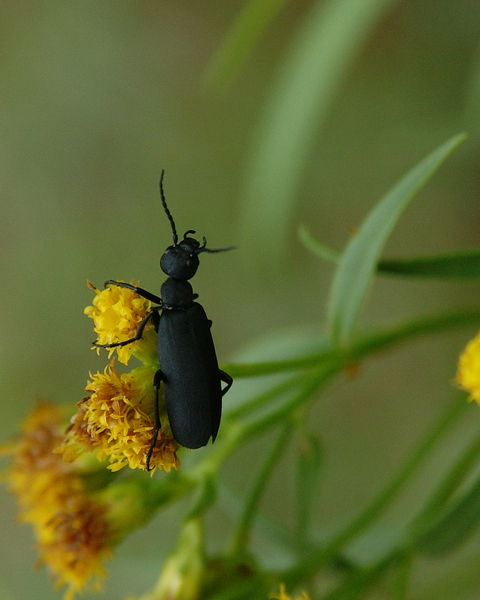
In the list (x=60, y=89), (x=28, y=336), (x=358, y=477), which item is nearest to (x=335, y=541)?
(x=358, y=477)

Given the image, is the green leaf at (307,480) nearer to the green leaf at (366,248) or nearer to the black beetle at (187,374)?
the green leaf at (366,248)

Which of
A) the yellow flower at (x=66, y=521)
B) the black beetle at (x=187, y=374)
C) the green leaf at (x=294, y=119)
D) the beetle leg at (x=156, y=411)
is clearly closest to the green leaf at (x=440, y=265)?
the black beetle at (x=187, y=374)

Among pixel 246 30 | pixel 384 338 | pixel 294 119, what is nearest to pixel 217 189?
pixel 294 119

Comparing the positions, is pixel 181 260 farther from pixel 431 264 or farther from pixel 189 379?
pixel 431 264

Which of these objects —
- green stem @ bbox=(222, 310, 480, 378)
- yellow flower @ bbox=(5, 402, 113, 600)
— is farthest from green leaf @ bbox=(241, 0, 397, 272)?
yellow flower @ bbox=(5, 402, 113, 600)

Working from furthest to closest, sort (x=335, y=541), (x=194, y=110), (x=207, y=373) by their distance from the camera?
(x=194, y=110)
(x=335, y=541)
(x=207, y=373)

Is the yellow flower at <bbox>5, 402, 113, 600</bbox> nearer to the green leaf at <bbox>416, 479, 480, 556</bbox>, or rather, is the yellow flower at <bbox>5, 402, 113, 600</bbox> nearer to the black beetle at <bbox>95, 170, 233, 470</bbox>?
the black beetle at <bbox>95, 170, 233, 470</bbox>

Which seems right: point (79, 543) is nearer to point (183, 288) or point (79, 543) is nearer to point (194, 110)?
point (183, 288)
